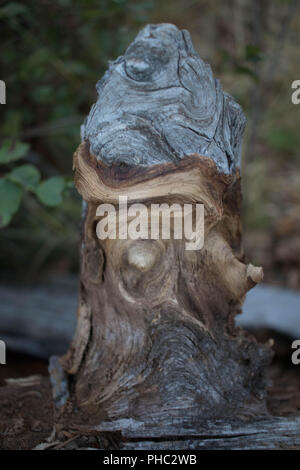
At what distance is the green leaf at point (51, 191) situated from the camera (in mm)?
1458

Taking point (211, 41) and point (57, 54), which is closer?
point (57, 54)

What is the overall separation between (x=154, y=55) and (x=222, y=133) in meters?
0.23

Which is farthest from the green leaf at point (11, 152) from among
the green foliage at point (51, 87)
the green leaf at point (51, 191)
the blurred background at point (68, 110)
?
the green foliage at point (51, 87)

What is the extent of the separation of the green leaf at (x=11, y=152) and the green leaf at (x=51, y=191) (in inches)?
4.9

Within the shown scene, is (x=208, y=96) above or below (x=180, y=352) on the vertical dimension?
above

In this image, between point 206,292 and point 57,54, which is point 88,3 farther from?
point 206,292

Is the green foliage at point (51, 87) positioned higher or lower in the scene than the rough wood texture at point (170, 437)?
higher

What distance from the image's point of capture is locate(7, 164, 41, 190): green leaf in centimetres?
148

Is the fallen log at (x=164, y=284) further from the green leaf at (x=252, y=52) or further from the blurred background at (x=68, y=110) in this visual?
the green leaf at (x=252, y=52)

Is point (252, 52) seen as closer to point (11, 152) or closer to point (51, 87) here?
point (11, 152)

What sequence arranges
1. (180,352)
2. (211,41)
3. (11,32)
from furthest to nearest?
(211,41), (11,32), (180,352)

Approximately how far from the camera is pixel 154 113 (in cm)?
107
